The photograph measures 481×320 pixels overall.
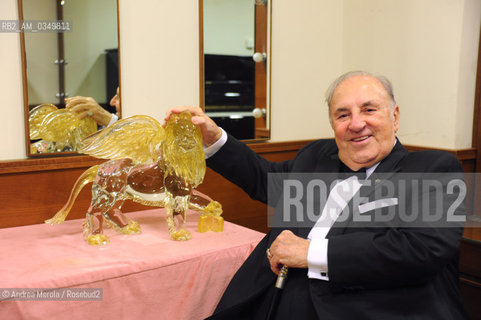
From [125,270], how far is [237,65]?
1.48 m

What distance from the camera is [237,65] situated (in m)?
2.64

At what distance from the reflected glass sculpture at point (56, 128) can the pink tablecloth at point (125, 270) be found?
38 cm

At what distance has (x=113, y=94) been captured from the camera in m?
2.20

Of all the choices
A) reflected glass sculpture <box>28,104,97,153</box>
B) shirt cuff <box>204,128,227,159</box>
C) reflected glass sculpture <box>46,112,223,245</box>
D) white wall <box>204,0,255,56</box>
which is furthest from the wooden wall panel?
white wall <box>204,0,255,56</box>

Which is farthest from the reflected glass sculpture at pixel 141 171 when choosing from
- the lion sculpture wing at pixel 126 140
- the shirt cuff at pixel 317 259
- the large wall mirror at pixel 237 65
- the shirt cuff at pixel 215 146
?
the large wall mirror at pixel 237 65

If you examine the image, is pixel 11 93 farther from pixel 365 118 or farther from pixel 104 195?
pixel 365 118

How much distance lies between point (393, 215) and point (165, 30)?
57.4 inches

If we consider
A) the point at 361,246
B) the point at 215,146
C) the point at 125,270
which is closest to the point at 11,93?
the point at 215,146

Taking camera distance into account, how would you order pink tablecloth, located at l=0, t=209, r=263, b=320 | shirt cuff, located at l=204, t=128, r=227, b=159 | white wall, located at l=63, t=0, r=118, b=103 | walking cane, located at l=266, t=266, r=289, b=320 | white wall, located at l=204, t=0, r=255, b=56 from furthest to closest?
white wall, located at l=204, t=0, r=255, b=56
white wall, located at l=63, t=0, r=118, b=103
shirt cuff, located at l=204, t=128, r=227, b=159
walking cane, located at l=266, t=266, r=289, b=320
pink tablecloth, located at l=0, t=209, r=263, b=320

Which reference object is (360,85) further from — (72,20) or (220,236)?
(72,20)

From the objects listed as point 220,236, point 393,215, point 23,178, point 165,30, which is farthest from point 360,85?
point 23,178

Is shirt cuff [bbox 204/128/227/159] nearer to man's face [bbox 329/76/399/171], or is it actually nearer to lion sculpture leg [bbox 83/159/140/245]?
lion sculpture leg [bbox 83/159/140/245]

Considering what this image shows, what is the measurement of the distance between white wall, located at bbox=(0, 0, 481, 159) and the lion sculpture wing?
496 millimetres

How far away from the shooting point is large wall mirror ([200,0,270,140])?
2.52 meters
